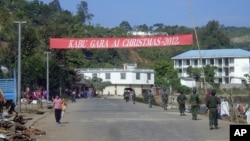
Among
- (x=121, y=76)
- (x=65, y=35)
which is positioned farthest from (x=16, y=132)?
(x=121, y=76)

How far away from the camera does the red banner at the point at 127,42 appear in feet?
127

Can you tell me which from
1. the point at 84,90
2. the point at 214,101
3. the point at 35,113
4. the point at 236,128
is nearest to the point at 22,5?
the point at 84,90

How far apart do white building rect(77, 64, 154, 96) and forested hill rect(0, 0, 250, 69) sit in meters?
3.75

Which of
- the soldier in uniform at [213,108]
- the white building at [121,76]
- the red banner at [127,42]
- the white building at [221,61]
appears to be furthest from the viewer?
the white building at [121,76]

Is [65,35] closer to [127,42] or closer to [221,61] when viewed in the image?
[127,42]

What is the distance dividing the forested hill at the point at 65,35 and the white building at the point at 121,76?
148 inches

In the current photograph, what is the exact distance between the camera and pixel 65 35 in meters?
81.1

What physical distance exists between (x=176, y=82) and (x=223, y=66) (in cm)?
1484

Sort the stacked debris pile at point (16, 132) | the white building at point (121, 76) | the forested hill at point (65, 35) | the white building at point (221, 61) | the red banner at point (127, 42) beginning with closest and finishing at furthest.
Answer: the stacked debris pile at point (16, 132) → the red banner at point (127, 42) → the forested hill at point (65, 35) → the white building at point (221, 61) → the white building at point (121, 76)

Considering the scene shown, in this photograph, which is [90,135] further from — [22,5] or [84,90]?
[22,5]

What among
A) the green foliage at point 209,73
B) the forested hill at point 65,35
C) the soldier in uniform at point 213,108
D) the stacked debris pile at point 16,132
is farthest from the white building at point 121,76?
the stacked debris pile at point 16,132

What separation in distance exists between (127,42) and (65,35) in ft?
137

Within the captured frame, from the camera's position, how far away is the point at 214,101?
23984mm

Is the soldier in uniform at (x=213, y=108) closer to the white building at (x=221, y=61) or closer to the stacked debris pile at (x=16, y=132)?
the stacked debris pile at (x=16, y=132)
